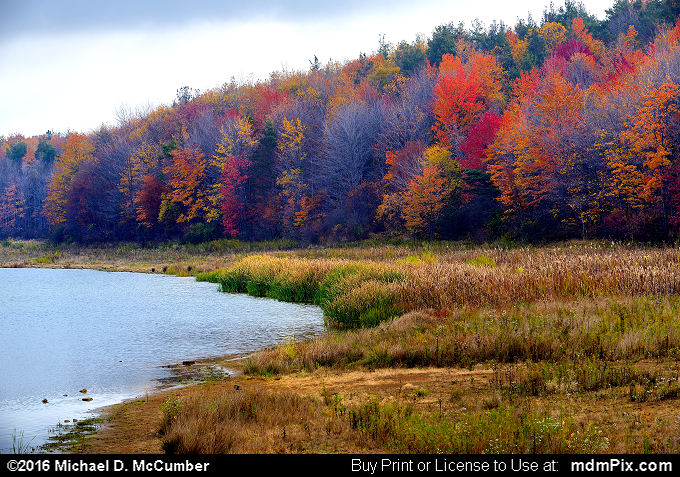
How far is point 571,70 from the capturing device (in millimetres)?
70062

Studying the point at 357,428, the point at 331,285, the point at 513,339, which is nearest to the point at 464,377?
the point at 513,339

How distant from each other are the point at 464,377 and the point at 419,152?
52337mm

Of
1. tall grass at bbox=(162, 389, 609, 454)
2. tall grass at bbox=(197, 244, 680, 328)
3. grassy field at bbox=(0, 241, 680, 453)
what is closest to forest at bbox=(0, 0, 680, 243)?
tall grass at bbox=(197, 244, 680, 328)

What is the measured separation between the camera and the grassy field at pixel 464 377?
320 inches

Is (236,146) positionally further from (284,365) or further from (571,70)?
(284,365)

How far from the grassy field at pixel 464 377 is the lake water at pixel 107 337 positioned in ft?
6.10

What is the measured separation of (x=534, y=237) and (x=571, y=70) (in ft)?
104

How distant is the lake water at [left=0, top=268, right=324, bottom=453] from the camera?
510 inches

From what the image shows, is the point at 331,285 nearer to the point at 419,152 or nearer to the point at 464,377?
the point at 464,377

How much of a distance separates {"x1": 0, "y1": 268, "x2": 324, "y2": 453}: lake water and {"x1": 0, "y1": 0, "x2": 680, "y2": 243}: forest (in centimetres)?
2885

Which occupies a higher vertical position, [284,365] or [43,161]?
[43,161]

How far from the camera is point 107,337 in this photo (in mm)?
20938
